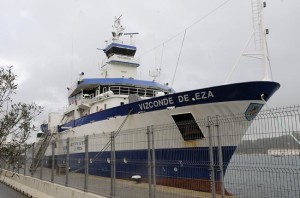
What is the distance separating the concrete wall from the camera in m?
11.0

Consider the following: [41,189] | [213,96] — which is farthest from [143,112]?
[41,189]

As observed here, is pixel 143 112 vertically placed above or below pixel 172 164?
above

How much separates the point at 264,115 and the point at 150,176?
305 centimetres

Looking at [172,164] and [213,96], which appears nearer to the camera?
[172,164]

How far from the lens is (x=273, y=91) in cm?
1342

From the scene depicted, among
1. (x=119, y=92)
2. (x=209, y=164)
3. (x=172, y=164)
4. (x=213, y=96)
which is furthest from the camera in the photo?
(x=119, y=92)

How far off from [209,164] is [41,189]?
9.28 metres

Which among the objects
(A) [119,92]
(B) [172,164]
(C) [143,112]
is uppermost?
(A) [119,92]

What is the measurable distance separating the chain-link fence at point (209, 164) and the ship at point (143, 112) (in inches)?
1.8

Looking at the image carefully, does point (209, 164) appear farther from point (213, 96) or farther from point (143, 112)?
point (143, 112)

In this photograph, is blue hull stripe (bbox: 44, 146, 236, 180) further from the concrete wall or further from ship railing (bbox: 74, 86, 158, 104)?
ship railing (bbox: 74, 86, 158, 104)

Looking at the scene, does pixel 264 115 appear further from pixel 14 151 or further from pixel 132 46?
pixel 132 46

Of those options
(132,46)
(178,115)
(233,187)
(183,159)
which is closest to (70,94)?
(132,46)

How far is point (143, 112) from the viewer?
16422 millimetres
